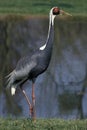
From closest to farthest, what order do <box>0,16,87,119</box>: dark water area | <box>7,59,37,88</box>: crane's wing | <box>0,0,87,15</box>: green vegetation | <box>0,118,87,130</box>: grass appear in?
<box>0,118,87,130</box>: grass, <box>7,59,37,88</box>: crane's wing, <box>0,16,87,119</box>: dark water area, <box>0,0,87,15</box>: green vegetation

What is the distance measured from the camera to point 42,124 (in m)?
9.36

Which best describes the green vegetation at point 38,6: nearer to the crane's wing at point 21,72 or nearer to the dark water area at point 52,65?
the dark water area at point 52,65

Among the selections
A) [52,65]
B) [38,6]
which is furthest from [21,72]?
[38,6]

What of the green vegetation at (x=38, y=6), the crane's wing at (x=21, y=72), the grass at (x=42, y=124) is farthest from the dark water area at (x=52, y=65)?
the grass at (x=42, y=124)

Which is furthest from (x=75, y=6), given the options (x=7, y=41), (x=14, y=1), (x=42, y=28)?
(x=7, y=41)

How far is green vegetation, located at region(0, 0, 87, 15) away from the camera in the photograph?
25141 mm

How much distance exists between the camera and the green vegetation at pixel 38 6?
990 inches

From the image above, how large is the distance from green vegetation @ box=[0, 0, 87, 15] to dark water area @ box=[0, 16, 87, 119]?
93cm

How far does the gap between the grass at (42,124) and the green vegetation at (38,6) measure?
49.8 ft

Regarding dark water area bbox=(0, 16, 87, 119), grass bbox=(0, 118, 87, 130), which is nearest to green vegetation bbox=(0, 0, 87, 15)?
dark water area bbox=(0, 16, 87, 119)

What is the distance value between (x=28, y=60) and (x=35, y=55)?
0.13 m

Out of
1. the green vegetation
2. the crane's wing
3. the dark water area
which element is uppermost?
the crane's wing

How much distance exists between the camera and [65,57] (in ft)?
57.4

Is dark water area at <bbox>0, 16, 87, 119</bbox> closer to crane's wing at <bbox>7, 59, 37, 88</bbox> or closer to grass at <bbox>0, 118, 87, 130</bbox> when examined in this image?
crane's wing at <bbox>7, 59, 37, 88</bbox>
